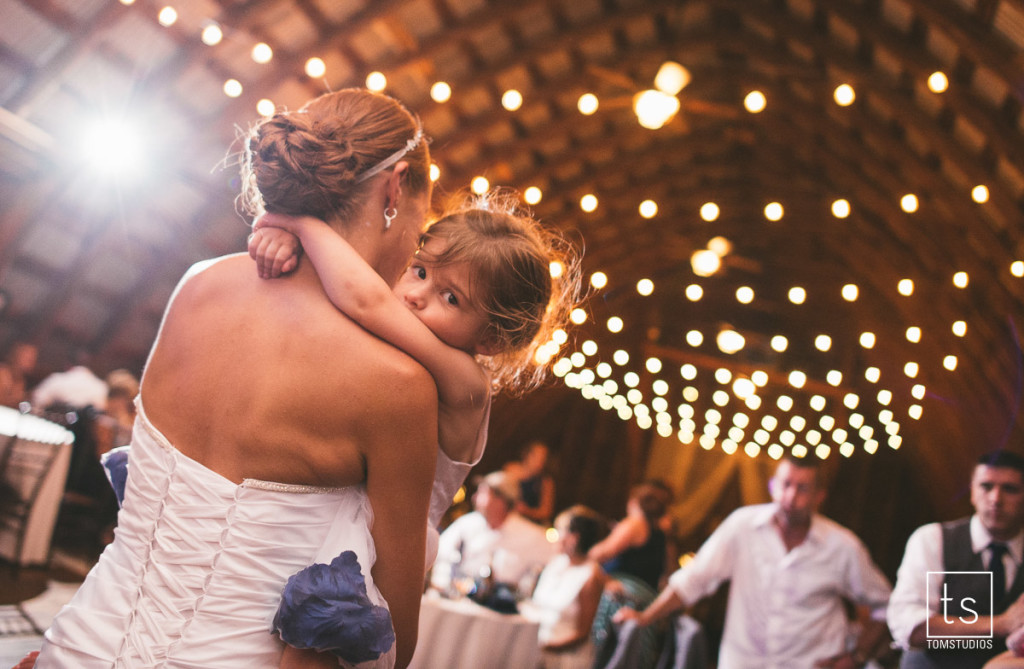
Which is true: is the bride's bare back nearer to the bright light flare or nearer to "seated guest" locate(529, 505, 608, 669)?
"seated guest" locate(529, 505, 608, 669)

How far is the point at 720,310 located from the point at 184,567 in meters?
13.7

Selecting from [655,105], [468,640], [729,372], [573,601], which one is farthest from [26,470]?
[729,372]

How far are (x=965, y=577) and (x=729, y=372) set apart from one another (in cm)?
939

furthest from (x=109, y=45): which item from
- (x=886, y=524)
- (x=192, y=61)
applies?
(x=886, y=524)

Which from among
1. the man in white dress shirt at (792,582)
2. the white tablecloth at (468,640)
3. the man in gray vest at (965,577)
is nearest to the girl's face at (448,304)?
the man in gray vest at (965,577)

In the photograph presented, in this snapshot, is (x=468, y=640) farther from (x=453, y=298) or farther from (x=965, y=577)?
(x=453, y=298)

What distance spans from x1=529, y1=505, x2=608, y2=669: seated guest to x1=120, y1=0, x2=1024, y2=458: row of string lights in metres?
1.23

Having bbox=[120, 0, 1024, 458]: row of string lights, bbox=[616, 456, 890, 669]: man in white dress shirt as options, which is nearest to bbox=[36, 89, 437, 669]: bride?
bbox=[120, 0, 1024, 458]: row of string lights

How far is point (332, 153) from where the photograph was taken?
1107 mm

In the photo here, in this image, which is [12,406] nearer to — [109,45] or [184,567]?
[109,45]

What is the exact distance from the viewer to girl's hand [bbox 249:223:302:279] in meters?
1.06

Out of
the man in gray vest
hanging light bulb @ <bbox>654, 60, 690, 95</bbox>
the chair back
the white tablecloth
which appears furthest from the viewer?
hanging light bulb @ <bbox>654, 60, 690, 95</bbox>

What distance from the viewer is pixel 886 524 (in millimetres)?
7879

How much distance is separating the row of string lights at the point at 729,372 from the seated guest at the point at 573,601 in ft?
4.04
